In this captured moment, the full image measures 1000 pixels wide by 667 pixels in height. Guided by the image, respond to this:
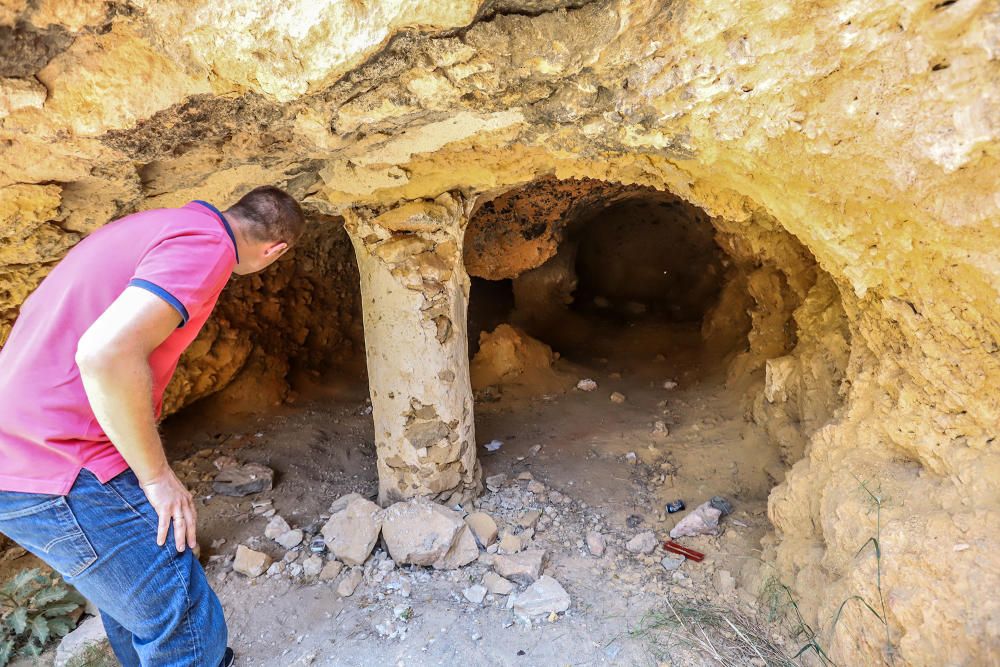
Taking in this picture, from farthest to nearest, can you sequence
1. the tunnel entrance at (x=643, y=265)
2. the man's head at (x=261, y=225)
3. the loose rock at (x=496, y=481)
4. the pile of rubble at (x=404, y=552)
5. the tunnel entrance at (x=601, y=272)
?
the tunnel entrance at (x=643, y=265), the tunnel entrance at (x=601, y=272), the loose rock at (x=496, y=481), the pile of rubble at (x=404, y=552), the man's head at (x=261, y=225)

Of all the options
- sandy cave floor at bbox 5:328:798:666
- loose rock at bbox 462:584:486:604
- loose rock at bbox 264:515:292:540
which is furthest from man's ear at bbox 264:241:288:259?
loose rock at bbox 264:515:292:540

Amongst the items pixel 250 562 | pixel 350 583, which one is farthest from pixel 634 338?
pixel 250 562

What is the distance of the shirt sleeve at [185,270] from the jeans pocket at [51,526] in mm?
516

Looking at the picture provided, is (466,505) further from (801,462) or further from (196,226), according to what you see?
(196,226)

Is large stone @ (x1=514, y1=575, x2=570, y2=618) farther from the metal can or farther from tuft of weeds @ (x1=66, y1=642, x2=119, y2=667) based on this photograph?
tuft of weeds @ (x1=66, y1=642, x2=119, y2=667)

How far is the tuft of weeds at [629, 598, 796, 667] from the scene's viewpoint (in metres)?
2.08

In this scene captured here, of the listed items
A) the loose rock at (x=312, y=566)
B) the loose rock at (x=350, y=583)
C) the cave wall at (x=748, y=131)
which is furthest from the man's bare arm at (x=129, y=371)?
the loose rock at (x=312, y=566)

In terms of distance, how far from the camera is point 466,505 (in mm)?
3322

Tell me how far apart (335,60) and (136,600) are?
1.43 m

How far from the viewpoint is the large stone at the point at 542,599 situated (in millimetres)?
2453

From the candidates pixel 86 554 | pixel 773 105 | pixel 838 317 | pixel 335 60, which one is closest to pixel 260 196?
pixel 335 60

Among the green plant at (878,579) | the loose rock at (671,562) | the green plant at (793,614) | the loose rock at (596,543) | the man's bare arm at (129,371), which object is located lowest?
the loose rock at (596,543)

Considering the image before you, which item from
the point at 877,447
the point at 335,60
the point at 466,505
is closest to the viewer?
the point at 335,60

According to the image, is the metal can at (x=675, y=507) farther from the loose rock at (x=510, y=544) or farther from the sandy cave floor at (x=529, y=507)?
the loose rock at (x=510, y=544)
